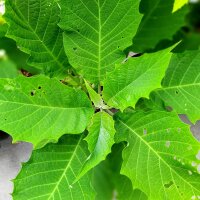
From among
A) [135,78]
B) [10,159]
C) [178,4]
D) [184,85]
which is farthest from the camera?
[10,159]

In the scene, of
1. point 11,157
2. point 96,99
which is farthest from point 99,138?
point 11,157

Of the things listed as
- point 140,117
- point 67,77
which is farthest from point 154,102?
point 67,77

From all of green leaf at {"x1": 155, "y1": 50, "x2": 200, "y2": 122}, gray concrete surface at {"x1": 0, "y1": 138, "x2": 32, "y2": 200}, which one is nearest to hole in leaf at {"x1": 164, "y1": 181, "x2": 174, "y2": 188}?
green leaf at {"x1": 155, "y1": 50, "x2": 200, "y2": 122}

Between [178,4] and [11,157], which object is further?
[11,157]

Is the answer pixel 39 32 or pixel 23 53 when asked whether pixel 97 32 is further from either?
pixel 23 53

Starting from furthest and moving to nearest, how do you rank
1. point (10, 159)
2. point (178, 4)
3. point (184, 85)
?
point (10, 159), point (178, 4), point (184, 85)

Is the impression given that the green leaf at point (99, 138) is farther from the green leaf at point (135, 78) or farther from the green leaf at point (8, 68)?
the green leaf at point (8, 68)

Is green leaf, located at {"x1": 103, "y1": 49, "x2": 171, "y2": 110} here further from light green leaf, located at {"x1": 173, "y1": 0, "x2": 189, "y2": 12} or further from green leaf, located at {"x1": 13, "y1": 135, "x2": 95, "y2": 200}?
light green leaf, located at {"x1": 173, "y1": 0, "x2": 189, "y2": 12}
